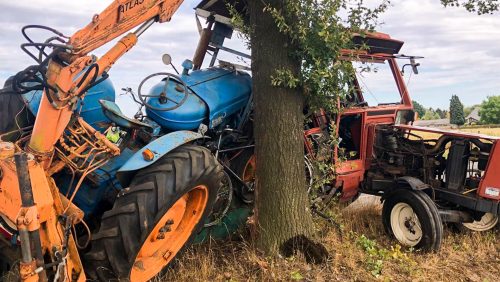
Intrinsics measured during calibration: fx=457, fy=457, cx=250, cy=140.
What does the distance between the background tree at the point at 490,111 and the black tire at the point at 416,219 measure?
79080mm

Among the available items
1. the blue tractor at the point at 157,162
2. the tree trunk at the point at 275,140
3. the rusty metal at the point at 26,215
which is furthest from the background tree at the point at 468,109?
the rusty metal at the point at 26,215

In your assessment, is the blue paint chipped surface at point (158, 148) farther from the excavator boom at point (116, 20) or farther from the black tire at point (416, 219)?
the black tire at point (416, 219)

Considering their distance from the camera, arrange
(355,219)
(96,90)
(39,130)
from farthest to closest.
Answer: (355,219) < (96,90) < (39,130)

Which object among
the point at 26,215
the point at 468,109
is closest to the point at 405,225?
the point at 26,215

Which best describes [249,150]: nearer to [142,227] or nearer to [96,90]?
[96,90]

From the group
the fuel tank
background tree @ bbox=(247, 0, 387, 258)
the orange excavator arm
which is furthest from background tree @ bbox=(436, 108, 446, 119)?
the orange excavator arm

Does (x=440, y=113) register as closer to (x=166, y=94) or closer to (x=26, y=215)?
(x=166, y=94)

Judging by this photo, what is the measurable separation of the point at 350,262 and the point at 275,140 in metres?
1.37

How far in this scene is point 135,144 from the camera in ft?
14.6

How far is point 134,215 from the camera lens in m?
3.40

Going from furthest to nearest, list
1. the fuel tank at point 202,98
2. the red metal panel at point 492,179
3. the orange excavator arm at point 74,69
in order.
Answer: the red metal panel at point 492,179 < the fuel tank at point 202,98 < the orange excavator arm at point 74,69

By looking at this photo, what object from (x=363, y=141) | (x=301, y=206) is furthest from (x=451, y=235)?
(x=301, y=206)

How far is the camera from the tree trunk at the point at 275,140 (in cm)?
446

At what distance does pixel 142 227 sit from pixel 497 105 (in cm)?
8587
